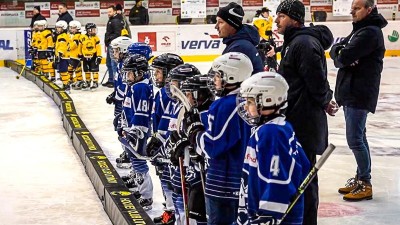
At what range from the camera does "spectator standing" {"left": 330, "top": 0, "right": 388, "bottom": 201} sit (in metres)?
4.92

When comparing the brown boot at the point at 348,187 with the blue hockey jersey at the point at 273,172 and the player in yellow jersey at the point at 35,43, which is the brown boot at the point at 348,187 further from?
the player in yellow jersey at the point at 35,43

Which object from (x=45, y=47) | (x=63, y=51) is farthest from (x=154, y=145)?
(x=45, y=47)

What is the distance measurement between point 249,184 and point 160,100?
1.78m

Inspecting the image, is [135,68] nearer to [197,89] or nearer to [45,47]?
[197,89]

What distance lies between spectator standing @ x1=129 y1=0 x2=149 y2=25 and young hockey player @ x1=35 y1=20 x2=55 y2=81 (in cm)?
427

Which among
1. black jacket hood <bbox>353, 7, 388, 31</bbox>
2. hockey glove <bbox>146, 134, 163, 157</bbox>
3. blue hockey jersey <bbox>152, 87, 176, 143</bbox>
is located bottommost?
hockey glove <bbox>146, 134, 163, 157</bbox>

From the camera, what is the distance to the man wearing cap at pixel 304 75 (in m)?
3.90

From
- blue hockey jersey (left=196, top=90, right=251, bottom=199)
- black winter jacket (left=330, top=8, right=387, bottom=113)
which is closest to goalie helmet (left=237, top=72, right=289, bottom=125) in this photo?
blue hockey jersey (left=196, top=90, right=251, bottom=199)

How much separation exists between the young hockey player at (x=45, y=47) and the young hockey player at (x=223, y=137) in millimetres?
10480

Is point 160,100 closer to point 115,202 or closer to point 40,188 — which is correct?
point 115,202

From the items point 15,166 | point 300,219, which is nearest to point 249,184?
point 300,219

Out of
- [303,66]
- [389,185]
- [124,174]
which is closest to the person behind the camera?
[303,66]

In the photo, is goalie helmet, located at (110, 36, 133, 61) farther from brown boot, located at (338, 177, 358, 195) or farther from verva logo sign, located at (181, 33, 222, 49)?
verva logo sign, located at (181, 33, 222, 49)

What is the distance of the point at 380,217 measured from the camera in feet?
15.9
